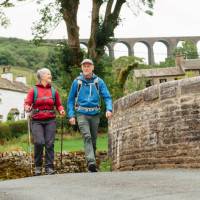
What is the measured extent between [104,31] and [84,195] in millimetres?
22976

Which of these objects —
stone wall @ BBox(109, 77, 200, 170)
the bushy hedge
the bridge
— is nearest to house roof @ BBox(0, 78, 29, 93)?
the bridge

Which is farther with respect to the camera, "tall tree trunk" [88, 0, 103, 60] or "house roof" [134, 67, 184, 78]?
"house roof" [134, 67, 184, 78]

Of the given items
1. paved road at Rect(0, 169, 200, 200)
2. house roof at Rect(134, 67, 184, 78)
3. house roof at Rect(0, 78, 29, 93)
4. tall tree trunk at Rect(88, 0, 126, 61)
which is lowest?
paved road at Rect(0, 169, 200, 200)

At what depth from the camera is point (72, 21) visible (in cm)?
2867

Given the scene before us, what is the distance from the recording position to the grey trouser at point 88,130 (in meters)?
9.48

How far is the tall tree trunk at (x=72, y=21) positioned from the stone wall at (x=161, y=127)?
18.0 m

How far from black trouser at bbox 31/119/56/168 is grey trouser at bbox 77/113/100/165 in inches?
17.4

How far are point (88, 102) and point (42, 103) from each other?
660 mm

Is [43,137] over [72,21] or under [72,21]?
under

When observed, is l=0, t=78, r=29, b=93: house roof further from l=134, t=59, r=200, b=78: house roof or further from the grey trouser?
the grey trouser

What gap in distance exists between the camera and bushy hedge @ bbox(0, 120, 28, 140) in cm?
3447

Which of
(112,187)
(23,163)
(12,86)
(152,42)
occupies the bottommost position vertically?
(112,187)

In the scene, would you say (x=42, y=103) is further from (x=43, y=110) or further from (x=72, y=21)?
(x=72, y=21)

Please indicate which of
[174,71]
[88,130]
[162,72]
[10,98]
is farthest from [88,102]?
[174,71]
